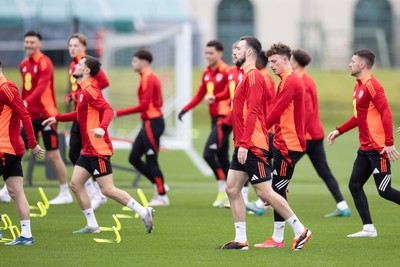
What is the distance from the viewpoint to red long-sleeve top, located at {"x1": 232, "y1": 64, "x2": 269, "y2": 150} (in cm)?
968

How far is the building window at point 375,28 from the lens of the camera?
1679 inches

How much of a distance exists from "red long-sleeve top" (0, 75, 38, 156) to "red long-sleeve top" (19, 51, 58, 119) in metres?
3.52

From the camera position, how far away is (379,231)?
11.6m

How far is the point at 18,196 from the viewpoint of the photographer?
408 inches

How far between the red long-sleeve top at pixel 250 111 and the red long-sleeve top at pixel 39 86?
4848 millimetres

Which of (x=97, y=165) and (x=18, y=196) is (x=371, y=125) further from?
(x=18, y=196)

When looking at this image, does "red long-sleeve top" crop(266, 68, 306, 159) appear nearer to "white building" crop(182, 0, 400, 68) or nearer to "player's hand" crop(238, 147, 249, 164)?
"player's hand" crop(238, 147, 249, 164)

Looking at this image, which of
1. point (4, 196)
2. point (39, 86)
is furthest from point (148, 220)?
point (4, 196)

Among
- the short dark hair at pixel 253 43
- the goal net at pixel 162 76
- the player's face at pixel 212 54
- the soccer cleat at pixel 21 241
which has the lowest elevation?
the goal net at pixel 162 76

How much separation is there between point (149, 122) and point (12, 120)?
4.12 meters

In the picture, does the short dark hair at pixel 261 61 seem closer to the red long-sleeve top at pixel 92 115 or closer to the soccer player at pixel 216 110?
the soccer player at pixel 216 110

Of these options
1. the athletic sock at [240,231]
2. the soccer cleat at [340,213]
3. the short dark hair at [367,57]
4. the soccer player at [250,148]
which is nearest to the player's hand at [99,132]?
the soccer player at [250,148]

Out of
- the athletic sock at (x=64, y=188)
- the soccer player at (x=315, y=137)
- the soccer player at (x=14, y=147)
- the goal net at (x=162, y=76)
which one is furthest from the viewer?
the goal net at (x=162, y=76)

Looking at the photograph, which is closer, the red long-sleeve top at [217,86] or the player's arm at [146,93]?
the player's arm at [146,93]
